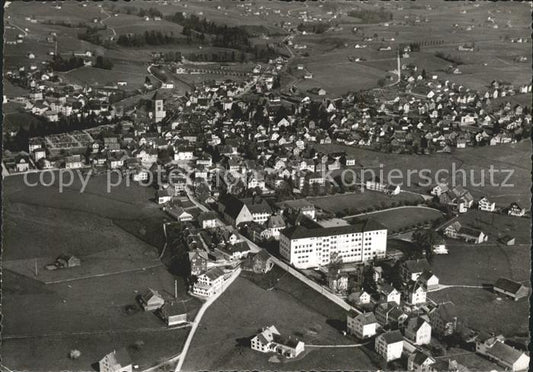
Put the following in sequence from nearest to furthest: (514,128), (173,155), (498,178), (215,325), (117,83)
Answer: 1. (215,325)
2. (498,178)
3. (173,155)
4. (514,128)
5. (117,83)

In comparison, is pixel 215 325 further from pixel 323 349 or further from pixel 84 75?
pixel 84 75

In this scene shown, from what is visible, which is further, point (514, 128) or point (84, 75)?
point (84, 75)

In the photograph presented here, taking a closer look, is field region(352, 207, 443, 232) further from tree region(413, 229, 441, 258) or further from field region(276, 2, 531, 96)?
field region(276, 2, 531, 96)

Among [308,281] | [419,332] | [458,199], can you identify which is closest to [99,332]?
[308,281]

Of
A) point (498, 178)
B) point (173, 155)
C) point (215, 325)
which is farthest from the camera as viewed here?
point (173, 155)

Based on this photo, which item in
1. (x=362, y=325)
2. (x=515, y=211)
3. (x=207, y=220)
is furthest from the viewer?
(x=515, y=211)

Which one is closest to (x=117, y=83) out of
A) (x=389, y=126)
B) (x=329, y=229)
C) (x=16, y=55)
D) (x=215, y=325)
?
(x=16, y=55)

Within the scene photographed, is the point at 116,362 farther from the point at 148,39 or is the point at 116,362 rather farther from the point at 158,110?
the point at 148,39

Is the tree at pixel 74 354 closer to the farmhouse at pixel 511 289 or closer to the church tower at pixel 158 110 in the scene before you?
the farmhouse at pixel 511 289
